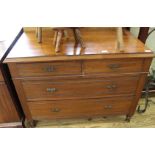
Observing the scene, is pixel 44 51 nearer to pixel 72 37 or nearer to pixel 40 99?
pixel 72 37

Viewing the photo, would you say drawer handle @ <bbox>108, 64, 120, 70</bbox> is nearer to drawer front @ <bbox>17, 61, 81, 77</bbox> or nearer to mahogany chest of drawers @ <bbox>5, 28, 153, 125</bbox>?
mahogany chest of drawers @ <bbox>5, 28, 153, 125</bbox>

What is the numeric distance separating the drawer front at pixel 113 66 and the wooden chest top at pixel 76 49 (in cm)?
5

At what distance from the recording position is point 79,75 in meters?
1.25

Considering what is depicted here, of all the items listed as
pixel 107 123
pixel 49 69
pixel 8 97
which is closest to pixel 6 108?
pixel 8 97

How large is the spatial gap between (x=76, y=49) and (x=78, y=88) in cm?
31

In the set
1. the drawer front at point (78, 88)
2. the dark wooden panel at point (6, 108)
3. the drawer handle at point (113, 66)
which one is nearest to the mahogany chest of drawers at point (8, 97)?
the dark wooden panel at point (6, 108)

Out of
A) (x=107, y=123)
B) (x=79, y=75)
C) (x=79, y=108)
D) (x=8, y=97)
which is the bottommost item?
(x=107, y=123)

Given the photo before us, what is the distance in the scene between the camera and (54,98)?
139 centimetres

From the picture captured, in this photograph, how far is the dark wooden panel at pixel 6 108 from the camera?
1.32 metres

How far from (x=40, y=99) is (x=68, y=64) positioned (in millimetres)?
→ 405

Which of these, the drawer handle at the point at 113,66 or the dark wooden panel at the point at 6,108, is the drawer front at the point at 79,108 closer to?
the dark wooden panel at the point at 6,108

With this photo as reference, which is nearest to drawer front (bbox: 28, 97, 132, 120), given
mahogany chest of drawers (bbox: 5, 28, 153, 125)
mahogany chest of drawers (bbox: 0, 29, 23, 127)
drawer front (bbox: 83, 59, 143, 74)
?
mahogany chest of drawers (bbox: 5, 28, 153, 125)

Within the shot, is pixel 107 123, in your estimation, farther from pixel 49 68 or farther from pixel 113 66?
pixel 49 68
